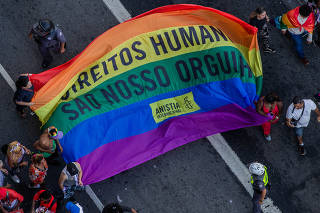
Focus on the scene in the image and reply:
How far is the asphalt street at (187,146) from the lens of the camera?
9281 mm

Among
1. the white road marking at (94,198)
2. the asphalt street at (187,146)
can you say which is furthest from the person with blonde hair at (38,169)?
the white road marking at (94,198)

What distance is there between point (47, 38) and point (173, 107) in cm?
291

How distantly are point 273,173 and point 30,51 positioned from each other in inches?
233

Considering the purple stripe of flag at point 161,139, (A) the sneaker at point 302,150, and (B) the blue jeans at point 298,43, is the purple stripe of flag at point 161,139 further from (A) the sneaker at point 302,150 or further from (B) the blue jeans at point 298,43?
(B) the blue jeans at point 298,43

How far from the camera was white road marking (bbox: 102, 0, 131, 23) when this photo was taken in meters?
10.4

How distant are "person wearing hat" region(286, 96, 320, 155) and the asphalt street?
1.94ft

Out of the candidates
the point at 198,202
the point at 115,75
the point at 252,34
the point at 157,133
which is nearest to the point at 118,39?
the point at 115,75

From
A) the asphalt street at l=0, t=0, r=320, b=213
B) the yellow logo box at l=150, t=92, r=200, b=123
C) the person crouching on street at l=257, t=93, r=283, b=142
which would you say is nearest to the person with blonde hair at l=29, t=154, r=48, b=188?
the asphalt street at l=0, t=0, r=320, b=213

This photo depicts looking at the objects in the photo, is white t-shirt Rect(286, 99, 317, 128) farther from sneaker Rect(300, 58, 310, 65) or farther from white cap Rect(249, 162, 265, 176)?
sneaker Rect(300, 58, 310, 65)

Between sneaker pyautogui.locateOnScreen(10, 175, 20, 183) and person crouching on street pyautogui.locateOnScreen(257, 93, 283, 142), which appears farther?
sneaker pyautogui.locateOnScreen(10, 175, 20, 183)

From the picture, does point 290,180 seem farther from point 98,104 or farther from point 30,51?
point 30,51

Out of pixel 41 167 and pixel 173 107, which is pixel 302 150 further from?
pixel 41 167

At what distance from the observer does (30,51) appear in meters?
10.1

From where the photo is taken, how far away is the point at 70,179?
834cm
